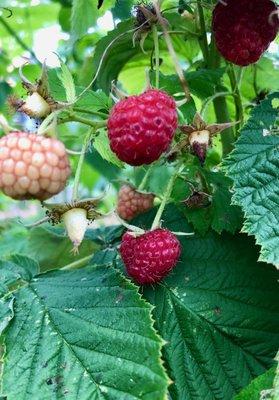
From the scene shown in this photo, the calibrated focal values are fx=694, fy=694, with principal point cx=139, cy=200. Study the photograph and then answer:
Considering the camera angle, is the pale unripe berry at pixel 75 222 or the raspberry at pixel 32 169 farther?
the pale unripe berry at pixel 75 222

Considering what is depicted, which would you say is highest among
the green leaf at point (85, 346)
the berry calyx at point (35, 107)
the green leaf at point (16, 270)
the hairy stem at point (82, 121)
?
the berry calyx at point (35, 107)

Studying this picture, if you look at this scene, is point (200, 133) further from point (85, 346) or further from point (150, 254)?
point (85, 346)

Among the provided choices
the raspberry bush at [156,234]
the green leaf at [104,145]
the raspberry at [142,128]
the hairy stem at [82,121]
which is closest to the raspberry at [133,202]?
the raspberry bush at [156,234]

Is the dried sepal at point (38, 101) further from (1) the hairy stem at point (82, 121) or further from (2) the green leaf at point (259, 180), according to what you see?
(2) the green leaf at point (259, 180)

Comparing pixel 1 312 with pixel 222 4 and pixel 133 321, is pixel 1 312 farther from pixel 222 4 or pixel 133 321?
pixel 222 4

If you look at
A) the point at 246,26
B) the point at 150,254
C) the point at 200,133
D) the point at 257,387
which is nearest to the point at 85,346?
the point at 150,254

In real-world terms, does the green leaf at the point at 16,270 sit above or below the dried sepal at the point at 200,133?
below

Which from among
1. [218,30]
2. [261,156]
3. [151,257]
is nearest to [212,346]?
[151,257]
